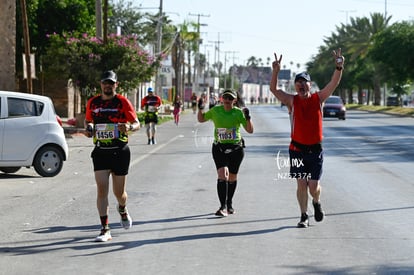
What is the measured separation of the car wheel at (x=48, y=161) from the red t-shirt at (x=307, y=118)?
24.7 feet

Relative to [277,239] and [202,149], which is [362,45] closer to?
[202,149]

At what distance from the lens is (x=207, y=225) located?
420 inches

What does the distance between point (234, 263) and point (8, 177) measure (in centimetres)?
983

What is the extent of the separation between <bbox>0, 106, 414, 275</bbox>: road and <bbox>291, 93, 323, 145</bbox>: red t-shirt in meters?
1.09

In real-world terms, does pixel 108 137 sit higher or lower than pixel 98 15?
lower

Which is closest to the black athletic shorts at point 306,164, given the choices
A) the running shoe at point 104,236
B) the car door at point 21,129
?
the running shoe at point 104,236

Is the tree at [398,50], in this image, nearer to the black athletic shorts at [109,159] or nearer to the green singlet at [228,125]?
the green singlet at [228,125]

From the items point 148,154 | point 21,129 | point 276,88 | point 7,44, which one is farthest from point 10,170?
point 7,44

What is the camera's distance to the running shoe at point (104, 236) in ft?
30.9

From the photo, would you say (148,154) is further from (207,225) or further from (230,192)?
(207,225)

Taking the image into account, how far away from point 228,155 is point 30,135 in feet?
19.4

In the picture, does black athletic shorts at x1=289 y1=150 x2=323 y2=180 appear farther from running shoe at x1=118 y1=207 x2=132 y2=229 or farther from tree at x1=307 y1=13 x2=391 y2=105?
tree at x1=307 y1=13 x2=391 y2=105

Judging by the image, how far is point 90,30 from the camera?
1807 inches

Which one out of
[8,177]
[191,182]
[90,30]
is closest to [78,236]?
[191,182]
